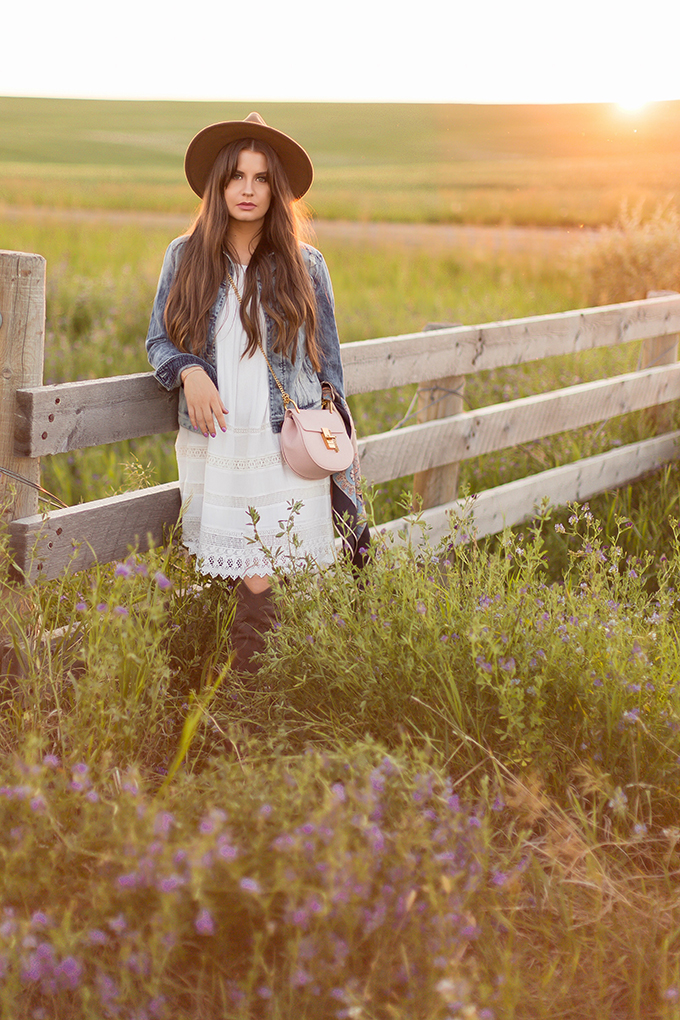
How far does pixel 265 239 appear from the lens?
111 inches

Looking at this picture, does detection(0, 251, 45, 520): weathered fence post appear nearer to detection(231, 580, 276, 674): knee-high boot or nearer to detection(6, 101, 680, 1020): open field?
detection(6, 101, 680, 1020): open field

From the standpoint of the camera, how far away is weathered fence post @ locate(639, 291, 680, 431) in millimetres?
5820

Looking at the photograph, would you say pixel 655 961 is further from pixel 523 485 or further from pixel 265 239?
pixel 523 485

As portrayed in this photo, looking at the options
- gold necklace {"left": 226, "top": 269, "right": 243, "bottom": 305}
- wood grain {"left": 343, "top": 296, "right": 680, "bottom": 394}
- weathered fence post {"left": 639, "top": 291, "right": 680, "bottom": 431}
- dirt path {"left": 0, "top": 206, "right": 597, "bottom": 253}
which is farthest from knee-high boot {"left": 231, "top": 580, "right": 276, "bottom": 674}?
dirt path {"left": 0, "top": 206, "right": 597, "bottom": 253}

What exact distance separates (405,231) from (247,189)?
2188 cm

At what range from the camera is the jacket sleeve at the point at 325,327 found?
2.89m

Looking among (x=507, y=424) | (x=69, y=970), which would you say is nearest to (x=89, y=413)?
(x=69, y=970)

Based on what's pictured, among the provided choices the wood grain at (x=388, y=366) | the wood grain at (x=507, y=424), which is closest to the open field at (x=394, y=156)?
the wood grain at (x=507, y=424)

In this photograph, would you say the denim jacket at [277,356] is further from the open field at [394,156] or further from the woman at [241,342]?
the open field at [394,156]

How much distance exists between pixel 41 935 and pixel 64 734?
0.54 meters

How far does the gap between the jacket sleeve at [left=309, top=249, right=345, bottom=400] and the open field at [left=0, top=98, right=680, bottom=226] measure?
55.5 feet

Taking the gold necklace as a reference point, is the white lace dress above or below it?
below

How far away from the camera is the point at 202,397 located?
263 centimetres

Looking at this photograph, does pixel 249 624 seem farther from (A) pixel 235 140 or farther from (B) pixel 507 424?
→ (B) pixel 507 424
